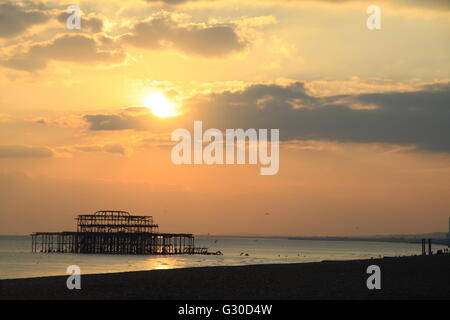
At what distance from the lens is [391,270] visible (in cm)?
3147

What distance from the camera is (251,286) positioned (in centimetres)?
2444

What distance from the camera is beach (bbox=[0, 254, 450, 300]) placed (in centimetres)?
2136

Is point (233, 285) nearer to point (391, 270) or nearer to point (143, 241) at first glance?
point (391, 270)

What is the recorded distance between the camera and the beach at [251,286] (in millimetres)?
21359
